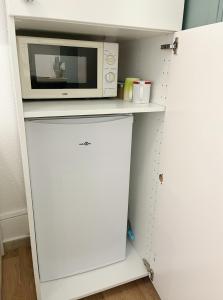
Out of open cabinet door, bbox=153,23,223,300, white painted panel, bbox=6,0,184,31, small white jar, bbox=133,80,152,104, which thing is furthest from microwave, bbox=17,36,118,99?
open cabinet door, bbox=153,23,223,300

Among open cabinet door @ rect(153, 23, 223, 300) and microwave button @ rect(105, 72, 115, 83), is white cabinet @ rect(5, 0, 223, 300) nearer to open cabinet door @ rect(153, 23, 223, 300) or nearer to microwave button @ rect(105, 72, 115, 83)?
open cabinet door @ rect(153, 23, 223, 300)

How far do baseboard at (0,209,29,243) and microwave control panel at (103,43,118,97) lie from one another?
1.05m

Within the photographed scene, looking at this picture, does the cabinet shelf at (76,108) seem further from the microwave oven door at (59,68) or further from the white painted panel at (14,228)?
the white painted panel at (14,228)

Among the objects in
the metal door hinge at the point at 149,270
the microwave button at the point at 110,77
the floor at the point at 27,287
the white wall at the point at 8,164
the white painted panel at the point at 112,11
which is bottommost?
the floor at the point at 27,287

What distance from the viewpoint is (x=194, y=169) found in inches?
38.7

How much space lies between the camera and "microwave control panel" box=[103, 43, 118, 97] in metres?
1.21

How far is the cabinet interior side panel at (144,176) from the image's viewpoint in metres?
1.32

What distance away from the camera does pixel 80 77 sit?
1.21m

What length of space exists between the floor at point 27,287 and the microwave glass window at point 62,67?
46.4 inches

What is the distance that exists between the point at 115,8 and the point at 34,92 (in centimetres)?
51

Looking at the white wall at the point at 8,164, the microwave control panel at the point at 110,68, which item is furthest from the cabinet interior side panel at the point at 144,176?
the white wall at the point at 8,164

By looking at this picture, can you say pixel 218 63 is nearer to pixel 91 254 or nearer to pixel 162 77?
pixel 162 77

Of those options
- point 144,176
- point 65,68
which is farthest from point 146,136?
point 65,68

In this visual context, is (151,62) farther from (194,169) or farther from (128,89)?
(194,169)
